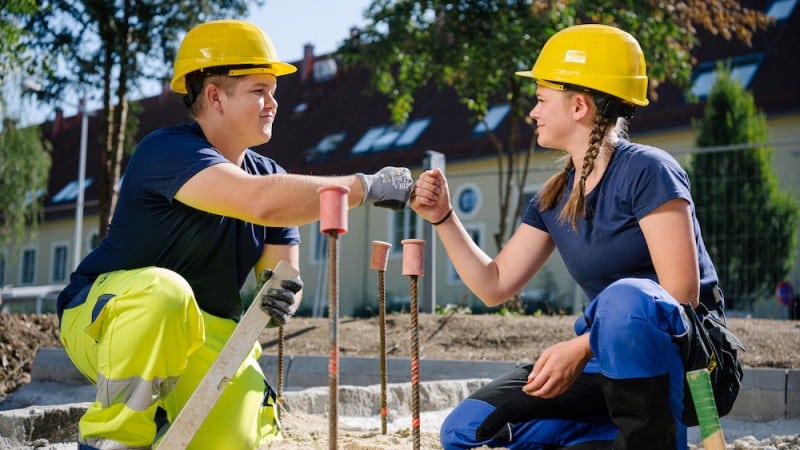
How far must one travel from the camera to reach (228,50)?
328 cm

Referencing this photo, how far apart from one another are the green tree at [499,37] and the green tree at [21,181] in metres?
14.6

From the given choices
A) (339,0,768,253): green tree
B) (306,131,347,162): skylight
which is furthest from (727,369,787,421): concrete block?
(306,131,347,162): skylight

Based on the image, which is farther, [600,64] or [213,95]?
[213,95]

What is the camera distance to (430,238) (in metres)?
8.40

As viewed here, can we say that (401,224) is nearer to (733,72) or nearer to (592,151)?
(733,72)

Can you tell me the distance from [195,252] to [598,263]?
1374 mm

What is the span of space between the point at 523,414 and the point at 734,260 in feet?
28.0

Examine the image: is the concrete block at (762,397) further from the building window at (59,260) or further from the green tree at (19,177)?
the building window at (59,260)

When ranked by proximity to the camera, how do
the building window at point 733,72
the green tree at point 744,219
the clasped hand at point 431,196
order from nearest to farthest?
1. the clasped hand at point 431,196
2. the green tree at point 744,219
3. the building window at point 733,72

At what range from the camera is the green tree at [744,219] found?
10.9 m

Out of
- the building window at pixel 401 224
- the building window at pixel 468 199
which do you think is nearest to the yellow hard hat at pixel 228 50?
the building window at pixel 468 199

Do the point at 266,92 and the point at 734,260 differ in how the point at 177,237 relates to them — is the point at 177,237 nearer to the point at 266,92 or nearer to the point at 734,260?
the point at 266,92

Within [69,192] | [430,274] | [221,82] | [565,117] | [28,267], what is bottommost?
[28,267]

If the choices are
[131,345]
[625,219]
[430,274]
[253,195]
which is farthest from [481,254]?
[430,274]
